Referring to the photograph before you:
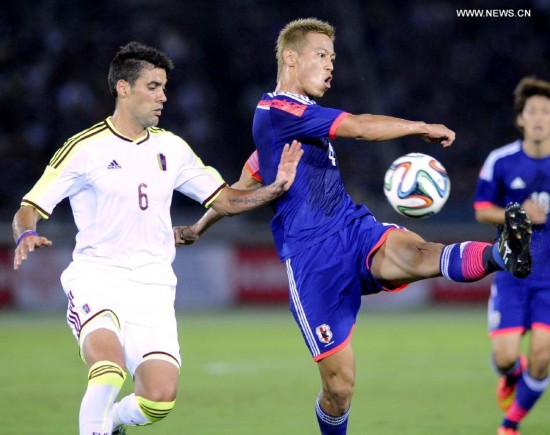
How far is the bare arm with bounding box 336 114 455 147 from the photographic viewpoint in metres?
5.60

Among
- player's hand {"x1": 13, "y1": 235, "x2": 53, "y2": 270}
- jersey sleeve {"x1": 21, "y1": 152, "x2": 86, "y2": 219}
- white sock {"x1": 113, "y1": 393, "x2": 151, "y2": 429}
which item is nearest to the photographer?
player's hand {"x1": 13, "y1": 235, "x2": 53, "y2": 270}

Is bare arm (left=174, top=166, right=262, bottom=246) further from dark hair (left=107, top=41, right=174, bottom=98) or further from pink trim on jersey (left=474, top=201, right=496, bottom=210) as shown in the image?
pink trim on jersey (left=474, top=201, right=496, bottom=210)

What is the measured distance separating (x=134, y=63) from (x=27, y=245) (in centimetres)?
132

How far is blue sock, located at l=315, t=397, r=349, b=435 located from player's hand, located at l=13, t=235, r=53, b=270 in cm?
200

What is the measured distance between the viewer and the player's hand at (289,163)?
609cm

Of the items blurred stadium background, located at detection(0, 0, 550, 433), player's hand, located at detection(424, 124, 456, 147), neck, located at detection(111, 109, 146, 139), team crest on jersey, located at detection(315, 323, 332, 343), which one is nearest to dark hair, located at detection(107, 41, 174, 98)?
neck, located at detection(111, 109, 146, 139)

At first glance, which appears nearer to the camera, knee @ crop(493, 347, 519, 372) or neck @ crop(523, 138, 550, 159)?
knee @ crop(493, 347, 519, 372)

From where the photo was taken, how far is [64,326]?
1480 centimetres

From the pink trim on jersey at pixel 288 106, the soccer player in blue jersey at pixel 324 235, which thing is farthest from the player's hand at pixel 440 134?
the pink trim on jersey at pixel 288 106

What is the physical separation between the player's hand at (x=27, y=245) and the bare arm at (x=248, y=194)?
1.29 m

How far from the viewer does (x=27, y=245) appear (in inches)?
216

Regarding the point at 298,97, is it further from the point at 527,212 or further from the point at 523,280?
the point at 523,280

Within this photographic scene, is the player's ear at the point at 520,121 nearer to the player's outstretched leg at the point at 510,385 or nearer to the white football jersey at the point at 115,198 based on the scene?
the player's outstretched leg at the point at 510,385

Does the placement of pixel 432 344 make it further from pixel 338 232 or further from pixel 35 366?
pixel 338 232
